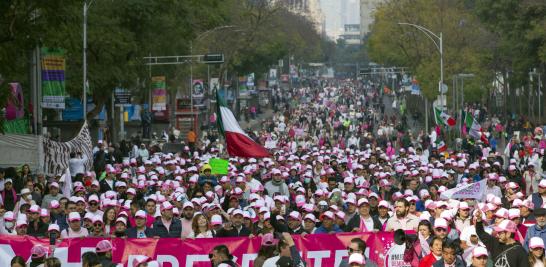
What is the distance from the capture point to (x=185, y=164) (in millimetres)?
35094

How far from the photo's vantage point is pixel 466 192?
22.6m

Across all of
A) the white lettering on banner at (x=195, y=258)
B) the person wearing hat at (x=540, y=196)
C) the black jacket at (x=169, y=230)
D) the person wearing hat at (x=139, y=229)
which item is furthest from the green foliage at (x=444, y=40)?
the white lettering on banner at (x=195, y=258)

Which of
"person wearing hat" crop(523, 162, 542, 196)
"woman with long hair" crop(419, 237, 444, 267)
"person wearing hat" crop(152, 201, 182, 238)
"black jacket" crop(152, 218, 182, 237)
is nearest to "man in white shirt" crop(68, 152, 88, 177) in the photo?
"person wearing hat" crop(523, 162, 542, 196)

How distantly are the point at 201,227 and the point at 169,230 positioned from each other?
3.58ft

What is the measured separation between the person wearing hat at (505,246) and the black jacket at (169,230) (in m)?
4.03

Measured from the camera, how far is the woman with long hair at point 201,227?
58.9 feet

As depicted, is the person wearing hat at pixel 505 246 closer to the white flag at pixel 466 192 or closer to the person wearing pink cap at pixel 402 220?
the person wearing pink cap at pixel 402 220

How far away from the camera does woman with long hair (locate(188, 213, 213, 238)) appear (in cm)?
1794

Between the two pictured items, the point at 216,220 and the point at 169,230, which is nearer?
the point at 216,220

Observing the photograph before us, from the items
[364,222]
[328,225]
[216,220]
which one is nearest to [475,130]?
[364,222]

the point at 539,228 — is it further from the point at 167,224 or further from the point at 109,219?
the point at 109,219

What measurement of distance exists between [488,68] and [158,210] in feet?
212

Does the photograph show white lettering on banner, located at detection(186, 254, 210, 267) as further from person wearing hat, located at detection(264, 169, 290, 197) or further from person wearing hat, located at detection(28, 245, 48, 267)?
person wearing hat, located at detection(264, 169, 290, 197)

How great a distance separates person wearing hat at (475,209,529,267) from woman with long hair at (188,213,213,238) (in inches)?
126
